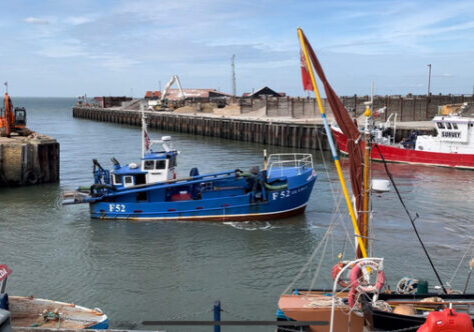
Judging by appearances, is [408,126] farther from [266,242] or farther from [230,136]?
[266,242]

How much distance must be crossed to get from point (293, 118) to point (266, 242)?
173 feet

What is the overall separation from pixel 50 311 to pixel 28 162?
2639 cm

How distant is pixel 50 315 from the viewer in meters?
11.9

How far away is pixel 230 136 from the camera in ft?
224

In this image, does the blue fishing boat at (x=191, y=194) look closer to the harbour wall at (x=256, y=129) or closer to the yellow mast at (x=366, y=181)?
the yellow mast at (x=366, y=181)

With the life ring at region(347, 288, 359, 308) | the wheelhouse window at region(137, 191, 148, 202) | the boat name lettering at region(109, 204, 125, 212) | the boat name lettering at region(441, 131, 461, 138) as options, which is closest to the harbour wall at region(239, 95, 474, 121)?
the boat name lettering at region(441, 131, 461, 138)

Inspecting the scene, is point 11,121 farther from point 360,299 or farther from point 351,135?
point 360,299

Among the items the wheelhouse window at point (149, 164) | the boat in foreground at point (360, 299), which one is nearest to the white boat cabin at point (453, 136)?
the wheelhouse window at point (149, 164)

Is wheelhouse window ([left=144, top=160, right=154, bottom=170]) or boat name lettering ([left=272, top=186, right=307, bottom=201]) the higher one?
wheelhouse window ([left=144, top=160, right=154, bottom=170])

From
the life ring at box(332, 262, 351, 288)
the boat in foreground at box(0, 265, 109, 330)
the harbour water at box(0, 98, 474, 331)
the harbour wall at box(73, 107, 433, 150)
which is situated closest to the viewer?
the boat in foreground at box(0, 265, 109, 330)

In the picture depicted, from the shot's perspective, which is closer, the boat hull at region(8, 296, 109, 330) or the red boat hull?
the boat hull at region(8, 296, 109, 330)

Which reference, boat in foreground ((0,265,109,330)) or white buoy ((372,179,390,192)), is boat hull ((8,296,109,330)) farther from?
white buoy ((372,179,390,192))

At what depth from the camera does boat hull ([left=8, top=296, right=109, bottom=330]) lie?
11695 millimetres

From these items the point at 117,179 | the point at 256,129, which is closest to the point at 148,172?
the point at 117,179
